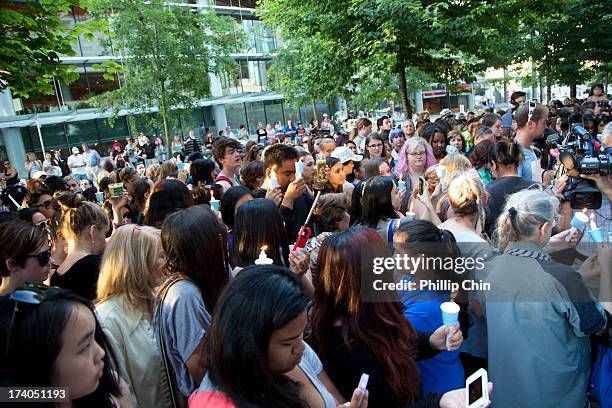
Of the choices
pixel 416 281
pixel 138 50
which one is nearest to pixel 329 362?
pixel 416 281

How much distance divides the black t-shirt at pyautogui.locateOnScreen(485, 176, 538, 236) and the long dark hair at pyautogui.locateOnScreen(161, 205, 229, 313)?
8.44 feet

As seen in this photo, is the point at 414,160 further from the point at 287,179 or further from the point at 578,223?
the point at 578,223

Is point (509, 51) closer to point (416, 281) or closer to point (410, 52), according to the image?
point (410, 52)

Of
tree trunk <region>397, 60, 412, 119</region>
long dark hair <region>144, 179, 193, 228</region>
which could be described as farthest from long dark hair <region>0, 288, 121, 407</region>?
tree trunk <region>397, 60, 412, 119</region>

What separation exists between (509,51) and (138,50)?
1373 centimetres

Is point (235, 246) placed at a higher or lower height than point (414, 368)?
higher

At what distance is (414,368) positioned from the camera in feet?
6.38

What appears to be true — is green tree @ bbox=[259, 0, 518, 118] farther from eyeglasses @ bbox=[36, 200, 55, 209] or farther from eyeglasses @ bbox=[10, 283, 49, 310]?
eyeglasses @ bbox=[10, 283, 49, 310]

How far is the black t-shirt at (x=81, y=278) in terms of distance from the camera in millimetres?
2996

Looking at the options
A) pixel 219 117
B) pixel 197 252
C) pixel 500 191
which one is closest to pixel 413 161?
pixel 500 191

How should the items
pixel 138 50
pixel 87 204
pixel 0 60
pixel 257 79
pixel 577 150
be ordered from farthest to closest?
1. pixel 257 79
2. pixel 138 50
3. pixel 0 60
4. pixel 577 150
5. pixel 87 204

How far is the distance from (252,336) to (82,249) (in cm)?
240

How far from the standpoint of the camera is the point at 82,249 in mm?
3264

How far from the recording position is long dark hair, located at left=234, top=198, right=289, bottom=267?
9.31 ft
